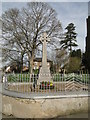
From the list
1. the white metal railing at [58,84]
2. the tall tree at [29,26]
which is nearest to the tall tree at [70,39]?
the tall tree at [29,26]

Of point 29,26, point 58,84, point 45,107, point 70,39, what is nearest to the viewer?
point 45,107

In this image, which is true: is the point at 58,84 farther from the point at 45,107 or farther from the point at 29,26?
the point at 29,26

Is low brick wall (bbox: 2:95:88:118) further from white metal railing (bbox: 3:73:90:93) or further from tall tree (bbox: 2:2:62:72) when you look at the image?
tall tree (bbox: 2:2:62:72)

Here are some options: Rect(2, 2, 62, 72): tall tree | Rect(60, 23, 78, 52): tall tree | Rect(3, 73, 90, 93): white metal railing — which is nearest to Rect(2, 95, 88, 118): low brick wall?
Rect(3, 73, 90, 93): white metal railing

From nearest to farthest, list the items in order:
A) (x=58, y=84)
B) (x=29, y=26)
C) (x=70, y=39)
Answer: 1. (x=58, y=84)
2. (x=29, y=26)
3. (x=70, y=39)

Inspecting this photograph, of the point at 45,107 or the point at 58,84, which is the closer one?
the point at 45,107

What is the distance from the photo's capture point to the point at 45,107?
5852mm

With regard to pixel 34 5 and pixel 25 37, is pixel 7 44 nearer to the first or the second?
pixel 25 37

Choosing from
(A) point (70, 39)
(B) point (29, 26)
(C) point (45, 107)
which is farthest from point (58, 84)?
(A) point (70, 39)

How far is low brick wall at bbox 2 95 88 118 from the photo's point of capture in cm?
584

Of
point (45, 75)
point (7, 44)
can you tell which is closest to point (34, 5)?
point (7, 44)

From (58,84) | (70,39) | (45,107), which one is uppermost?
(70,39)

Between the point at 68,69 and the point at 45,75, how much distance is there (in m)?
19.1

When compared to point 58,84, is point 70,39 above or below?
above
